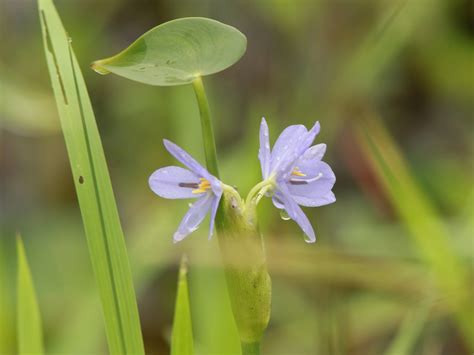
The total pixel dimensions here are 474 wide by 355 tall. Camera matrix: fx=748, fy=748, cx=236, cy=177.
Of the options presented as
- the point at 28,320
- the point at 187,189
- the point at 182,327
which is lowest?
the point at 28,320

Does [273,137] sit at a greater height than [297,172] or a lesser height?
lesser

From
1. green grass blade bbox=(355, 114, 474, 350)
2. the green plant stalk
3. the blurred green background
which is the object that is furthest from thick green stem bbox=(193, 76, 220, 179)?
the blurred green background

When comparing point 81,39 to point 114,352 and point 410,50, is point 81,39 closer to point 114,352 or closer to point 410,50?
point 410,50

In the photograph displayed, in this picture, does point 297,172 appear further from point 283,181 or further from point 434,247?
point 434,247

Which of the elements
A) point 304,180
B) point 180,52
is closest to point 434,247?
point 304,180

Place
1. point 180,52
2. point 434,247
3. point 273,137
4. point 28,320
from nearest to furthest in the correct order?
point 180,52, point 28,320, point 434,247, point 273,137

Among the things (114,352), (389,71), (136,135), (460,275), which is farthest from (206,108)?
(389,71)
